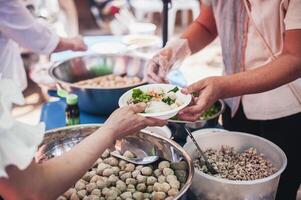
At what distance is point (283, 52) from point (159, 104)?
50 centimetres

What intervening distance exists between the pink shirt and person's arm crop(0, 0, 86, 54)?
85 cm

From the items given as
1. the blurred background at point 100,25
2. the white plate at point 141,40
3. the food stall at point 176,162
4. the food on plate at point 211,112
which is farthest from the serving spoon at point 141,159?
the white plate at point 141,40

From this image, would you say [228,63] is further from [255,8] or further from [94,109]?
[94,109]

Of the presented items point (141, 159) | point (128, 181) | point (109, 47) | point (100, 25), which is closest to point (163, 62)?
point (141, 159)

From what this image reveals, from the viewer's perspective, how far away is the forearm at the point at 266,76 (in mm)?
1345

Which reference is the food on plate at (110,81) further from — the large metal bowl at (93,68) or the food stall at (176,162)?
the food stall at (176,162)

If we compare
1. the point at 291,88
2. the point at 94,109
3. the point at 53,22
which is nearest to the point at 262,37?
the point at 291,88

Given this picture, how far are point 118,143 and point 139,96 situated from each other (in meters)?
0.19

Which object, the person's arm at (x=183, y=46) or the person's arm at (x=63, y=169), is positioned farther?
the person's arm at (x=183, y=46)

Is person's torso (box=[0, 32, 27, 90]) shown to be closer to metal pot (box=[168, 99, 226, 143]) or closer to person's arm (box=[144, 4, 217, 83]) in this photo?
person's arm (box=[144, 4, 217, 83])

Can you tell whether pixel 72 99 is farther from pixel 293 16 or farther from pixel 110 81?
pixel 293 16

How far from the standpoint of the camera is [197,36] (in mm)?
1854

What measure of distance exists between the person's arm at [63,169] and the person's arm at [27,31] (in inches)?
46.7

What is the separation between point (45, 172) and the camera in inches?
33.0
